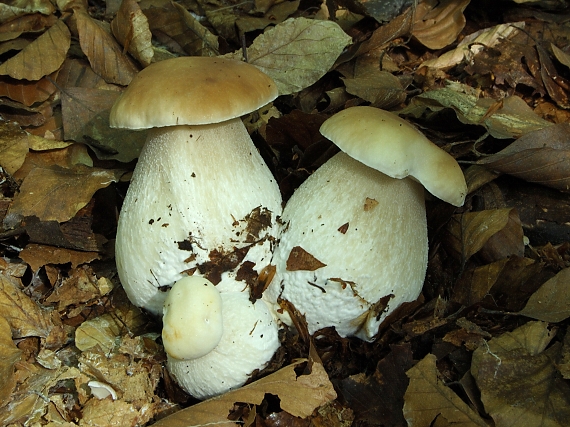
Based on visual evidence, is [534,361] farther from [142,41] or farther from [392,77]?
[142,41]

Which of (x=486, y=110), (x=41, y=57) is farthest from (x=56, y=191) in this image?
(x=486, y=110)

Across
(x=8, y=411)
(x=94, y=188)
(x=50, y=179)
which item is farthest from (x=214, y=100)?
(x=8, y=411)

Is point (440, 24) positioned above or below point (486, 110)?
above

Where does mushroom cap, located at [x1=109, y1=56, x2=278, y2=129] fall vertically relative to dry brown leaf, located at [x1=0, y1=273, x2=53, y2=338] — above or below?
above

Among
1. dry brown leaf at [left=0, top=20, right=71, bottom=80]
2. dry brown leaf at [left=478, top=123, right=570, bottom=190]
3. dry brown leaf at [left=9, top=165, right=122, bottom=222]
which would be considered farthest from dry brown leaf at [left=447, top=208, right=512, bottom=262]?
dry brown leaf at [left=0, top=20, right=71, bottom=80]

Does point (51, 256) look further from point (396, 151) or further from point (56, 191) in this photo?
point (396, 151)

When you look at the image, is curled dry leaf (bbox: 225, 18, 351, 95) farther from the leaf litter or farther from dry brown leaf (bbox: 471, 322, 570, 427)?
dry brown leaf (bbox: 471, 322, 570, 427)
